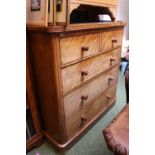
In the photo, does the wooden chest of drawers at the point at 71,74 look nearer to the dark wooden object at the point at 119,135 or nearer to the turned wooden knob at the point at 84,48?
the turned wooden knob at the point at 84,48

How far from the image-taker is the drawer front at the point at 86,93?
1.43 meters

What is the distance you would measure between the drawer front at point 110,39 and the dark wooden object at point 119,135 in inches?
35.6

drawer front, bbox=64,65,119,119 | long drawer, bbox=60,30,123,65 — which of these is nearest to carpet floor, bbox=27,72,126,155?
drawer front, bbox=64,65,119,119

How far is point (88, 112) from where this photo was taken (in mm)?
1734

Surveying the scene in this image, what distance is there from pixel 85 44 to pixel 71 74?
0.86 ft

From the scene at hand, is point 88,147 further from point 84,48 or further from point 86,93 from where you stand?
point 84,48

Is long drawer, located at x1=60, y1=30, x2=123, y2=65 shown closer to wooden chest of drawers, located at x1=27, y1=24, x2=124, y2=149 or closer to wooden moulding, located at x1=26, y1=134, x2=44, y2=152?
wooden chest of drawers, located at x1=27, y1=24, x2=124, y2=149

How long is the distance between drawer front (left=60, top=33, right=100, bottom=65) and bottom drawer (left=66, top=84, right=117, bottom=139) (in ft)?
1.68

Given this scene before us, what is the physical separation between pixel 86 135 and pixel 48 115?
0.47 meters

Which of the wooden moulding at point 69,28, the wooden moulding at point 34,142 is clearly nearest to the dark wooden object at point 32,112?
the wooden moulding at point 34,142

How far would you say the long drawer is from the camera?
4.02 feet

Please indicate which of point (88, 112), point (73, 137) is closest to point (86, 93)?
point (88, 112)
